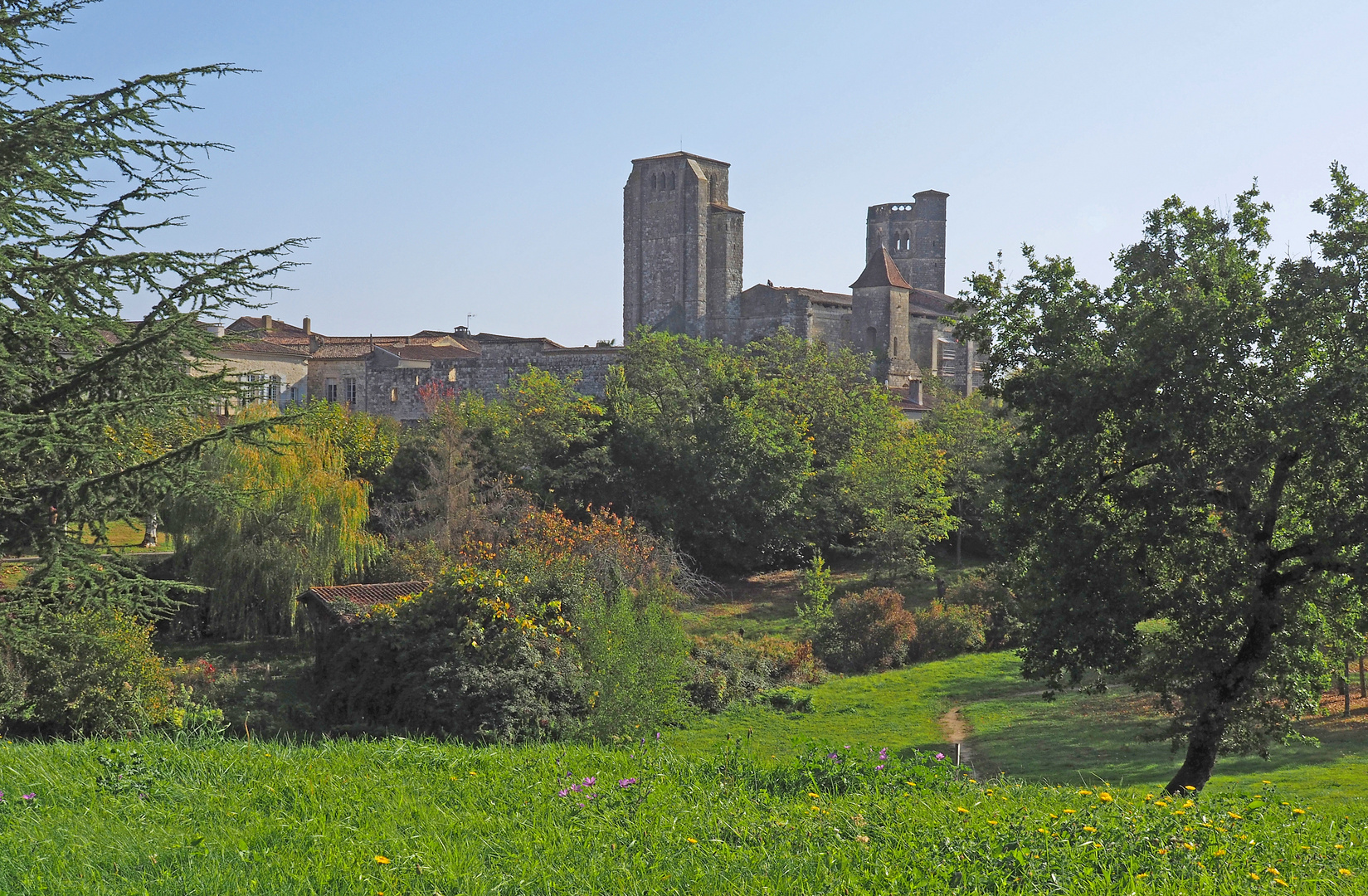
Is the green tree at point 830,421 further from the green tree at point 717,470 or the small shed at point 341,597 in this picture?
the small shed at point 341,597

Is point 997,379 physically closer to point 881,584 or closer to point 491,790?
point 491,790

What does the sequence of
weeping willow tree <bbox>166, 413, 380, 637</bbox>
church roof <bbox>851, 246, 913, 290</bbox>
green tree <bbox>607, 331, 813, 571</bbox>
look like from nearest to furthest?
weeping willow tree <bbox>166, 413, 380, 637</bbox>, green tree <bbox>607, 331, 813, 571</bbox>, church roof <bbox>851, 246, 913, 290</bbox>

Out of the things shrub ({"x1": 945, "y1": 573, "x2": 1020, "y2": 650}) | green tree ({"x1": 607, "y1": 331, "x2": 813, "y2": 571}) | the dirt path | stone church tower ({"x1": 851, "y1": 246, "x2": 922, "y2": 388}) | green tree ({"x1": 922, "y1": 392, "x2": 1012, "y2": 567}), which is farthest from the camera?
stone church tower ({"x1": 851, "y1": 246, "x2": 922, "y2": 388})

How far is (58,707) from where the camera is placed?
16266mm

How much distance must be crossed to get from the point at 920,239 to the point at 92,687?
259 ft

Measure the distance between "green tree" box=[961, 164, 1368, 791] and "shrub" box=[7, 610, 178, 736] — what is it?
12917mm

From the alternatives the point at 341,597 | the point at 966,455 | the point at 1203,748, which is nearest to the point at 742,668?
the point at 341,597

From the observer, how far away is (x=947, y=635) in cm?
3023

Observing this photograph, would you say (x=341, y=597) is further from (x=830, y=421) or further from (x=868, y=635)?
(x=830, y=421)

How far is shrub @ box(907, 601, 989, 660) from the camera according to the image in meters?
29.9

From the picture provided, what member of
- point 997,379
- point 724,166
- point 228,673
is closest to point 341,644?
point 228,673

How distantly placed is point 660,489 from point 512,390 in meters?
7.37

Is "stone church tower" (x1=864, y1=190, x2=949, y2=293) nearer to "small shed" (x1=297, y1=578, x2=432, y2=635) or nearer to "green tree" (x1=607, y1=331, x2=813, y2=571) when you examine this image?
"green tree" (x1=607, y1=331, x2=813, y2=571)

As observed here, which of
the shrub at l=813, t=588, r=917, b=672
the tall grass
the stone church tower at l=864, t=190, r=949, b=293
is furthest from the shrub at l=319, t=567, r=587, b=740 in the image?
the stone church tower at l=864, t=190, r=949, b=293
